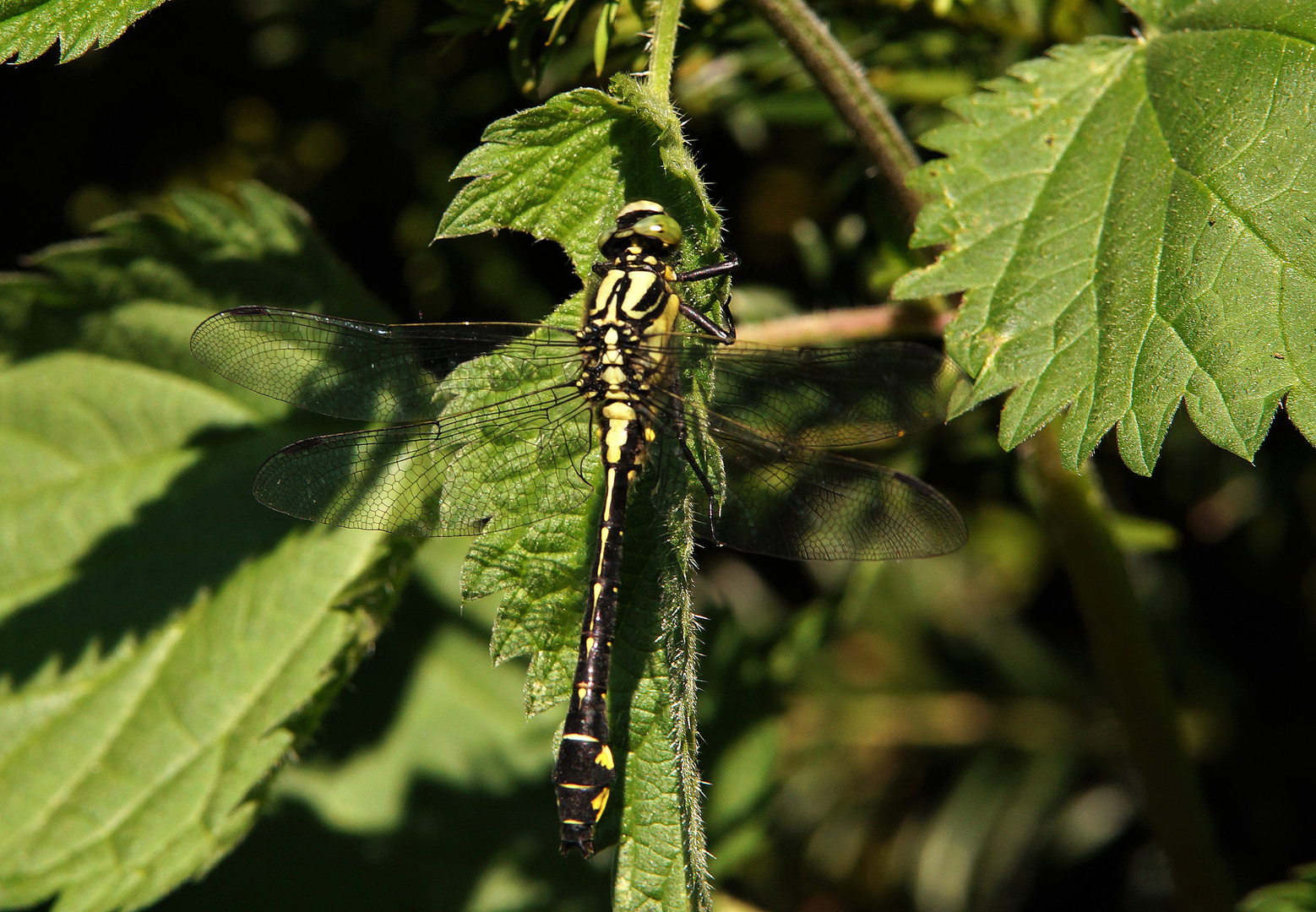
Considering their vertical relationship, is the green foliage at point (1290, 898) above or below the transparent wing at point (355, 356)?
below

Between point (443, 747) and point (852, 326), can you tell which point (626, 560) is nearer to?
point (852, 326)

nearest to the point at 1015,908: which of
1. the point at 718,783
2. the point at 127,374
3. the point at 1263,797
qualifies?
the point at 1263,797

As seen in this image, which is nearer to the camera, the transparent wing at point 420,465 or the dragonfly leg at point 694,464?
the dragonfly leg at point 694,464

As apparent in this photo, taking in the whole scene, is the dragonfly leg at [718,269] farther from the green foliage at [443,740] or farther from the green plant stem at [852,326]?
the green foliage at [443,740]

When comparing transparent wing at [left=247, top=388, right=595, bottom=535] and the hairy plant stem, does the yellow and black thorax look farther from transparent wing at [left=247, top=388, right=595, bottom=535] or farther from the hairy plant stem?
the hairy plant stem

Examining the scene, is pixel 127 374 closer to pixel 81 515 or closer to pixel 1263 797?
pixel 81 515

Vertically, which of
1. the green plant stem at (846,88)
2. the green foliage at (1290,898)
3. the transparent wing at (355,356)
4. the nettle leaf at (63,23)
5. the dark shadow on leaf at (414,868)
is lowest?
the green foliage at (1290,898)

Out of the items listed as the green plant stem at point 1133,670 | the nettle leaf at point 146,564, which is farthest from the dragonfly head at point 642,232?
the green plant stem at point 1133,670
